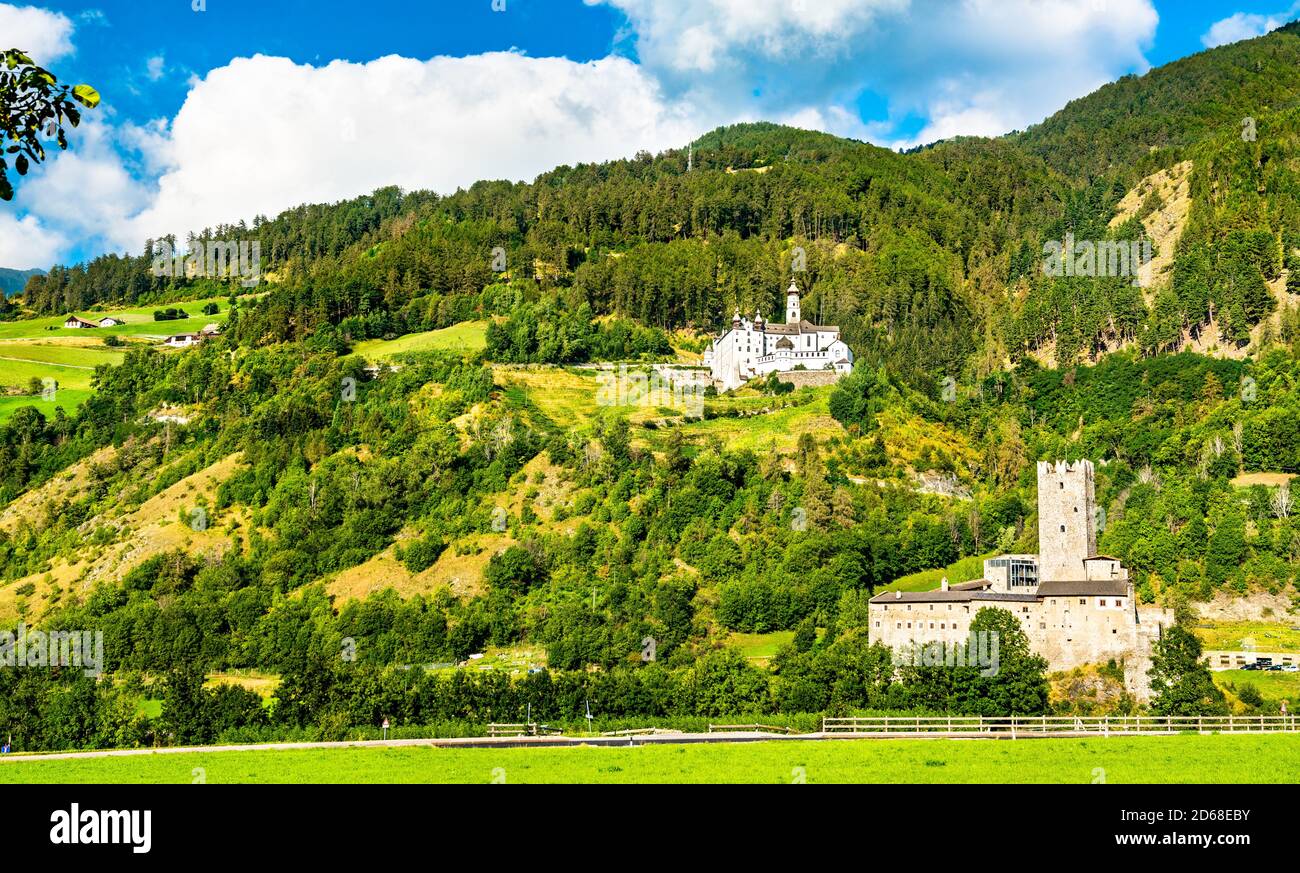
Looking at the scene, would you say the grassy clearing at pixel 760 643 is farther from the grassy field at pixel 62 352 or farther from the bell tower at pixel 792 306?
the grassy field at pixel 62 352

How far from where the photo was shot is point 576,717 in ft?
225

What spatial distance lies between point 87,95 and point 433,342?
474ft

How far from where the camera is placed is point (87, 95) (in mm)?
13180

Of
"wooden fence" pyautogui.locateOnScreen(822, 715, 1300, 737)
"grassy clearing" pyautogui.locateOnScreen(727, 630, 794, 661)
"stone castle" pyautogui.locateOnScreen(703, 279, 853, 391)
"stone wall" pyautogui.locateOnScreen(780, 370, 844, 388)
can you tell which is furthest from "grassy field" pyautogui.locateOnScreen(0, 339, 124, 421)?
"wooden fence" pyautogui.locateOnScreen(822, 715, 1300, 737)

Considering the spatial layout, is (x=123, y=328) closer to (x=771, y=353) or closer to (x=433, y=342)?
(x=433, y=342)

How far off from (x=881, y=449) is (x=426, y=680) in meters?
62.0

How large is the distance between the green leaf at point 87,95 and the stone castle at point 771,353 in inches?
5061

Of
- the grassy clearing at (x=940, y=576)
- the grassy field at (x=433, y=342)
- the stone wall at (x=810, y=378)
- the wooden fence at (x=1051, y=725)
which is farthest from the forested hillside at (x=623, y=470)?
the wooden fence at (x=1051, y=725)

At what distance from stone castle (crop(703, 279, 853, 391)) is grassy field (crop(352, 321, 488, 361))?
27.6 metres

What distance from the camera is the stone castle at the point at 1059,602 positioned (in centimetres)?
8262

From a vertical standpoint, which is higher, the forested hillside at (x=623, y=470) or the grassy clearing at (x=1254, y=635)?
the forested hillside at (x=623, y=470)

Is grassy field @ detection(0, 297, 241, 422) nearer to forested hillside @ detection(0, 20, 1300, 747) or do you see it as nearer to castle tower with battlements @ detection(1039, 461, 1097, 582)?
forested hillside @ detection(0, 20, 1300, 747)
